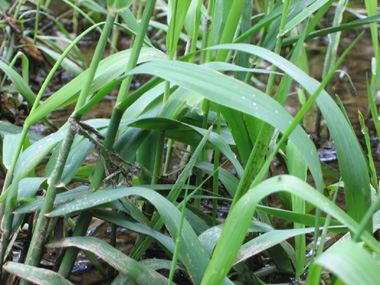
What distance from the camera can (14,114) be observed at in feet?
Answer: 4.89

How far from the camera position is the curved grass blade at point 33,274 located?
2.05 ft

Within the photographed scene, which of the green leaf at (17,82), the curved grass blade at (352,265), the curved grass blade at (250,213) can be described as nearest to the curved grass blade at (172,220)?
the curved grass blade at (250,213)

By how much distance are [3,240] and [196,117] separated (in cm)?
45

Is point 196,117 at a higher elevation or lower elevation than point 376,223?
higher

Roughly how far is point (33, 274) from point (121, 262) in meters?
0.13

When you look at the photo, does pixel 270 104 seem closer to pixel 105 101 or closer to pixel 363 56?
pixel 105 101

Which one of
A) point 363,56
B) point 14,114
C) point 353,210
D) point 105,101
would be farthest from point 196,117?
point 363,56

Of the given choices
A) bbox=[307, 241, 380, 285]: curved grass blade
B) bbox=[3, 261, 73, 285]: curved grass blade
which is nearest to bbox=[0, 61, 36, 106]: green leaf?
bbox=[3, 261, 73, 285]: curved grass blade

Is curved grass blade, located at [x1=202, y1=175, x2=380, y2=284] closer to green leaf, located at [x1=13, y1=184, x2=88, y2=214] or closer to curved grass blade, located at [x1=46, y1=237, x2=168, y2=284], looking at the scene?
curved grass blade, located at [x1=46, y1=237, x2=168, y2=284]

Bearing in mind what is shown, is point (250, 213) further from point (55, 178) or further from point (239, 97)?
point (55, 178)

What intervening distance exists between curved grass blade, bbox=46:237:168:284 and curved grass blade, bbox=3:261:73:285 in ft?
0.20

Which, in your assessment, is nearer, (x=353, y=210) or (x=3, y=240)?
(x=353, y=210)

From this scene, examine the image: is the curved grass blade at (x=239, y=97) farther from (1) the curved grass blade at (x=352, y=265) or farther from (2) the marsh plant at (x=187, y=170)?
(1) the curved grass blade at (x=352, y=265)

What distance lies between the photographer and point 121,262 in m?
0.66
